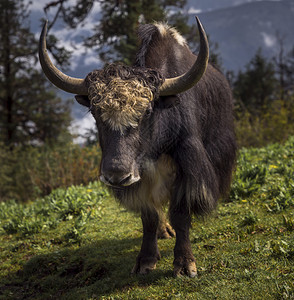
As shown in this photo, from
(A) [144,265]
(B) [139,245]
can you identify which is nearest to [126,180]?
(A) [144,265]

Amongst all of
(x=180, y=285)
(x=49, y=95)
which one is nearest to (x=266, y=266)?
(x=180, y=285)

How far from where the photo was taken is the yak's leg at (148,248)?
12.3 feet

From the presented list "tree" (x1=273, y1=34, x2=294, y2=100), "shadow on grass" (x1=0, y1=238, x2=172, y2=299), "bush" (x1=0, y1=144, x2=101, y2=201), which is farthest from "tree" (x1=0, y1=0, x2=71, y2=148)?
"tree" (x1=273, y1=34, x2=294, y2=100)

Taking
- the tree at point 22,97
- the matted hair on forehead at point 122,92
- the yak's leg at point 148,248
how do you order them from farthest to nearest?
the tree at point 22,97, the yak's leg at point 148,248, the matted hair on forehead at point 122,92

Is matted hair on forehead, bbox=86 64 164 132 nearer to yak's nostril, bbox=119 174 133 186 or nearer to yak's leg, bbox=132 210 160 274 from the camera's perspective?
yak's nostril, bbox=119 174 133 186

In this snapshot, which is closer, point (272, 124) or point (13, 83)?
point (272, 124)

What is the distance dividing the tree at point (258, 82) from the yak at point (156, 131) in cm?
2670

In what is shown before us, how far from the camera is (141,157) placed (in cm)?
325

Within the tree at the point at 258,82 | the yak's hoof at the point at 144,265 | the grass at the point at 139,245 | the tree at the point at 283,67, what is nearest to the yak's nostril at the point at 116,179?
the grass at the point at 139,245

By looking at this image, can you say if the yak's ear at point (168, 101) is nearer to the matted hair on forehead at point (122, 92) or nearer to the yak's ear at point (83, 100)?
the matted hair on forehead at point (122, 92)

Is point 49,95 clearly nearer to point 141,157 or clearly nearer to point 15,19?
point 15,19

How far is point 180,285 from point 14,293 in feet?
6.77

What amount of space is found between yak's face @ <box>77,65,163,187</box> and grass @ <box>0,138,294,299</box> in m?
1.16

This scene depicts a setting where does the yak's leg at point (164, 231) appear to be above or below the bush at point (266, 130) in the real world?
below
